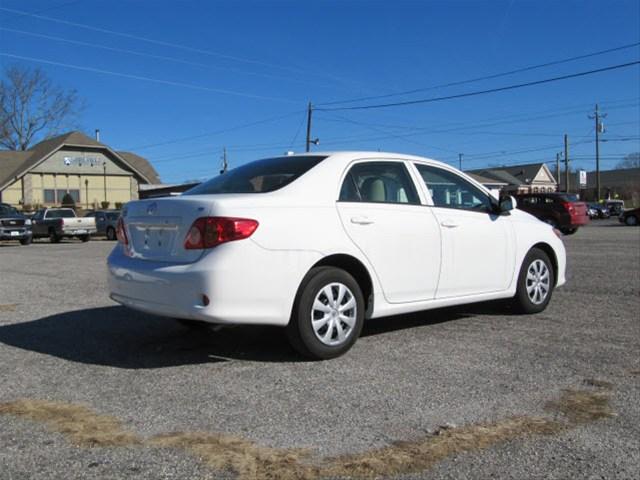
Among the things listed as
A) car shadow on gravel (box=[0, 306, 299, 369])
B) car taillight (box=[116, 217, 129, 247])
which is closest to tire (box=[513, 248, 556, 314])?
car shadow on gravel (box=[0, 306, 299, 369])

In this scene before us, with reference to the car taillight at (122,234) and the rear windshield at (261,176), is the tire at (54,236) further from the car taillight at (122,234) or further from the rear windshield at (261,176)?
the rear windshield at (261,176)

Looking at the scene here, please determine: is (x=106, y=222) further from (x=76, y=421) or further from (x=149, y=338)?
(x=76, y=421)

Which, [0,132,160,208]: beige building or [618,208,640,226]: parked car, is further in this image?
[0,132,160,208]: beige building

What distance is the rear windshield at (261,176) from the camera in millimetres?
5191

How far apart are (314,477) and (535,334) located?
3622mm

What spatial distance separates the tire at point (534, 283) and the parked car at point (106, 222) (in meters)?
27.8

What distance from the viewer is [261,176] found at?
5.41 m

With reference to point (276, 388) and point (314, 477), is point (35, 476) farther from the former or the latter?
point (276, 388)

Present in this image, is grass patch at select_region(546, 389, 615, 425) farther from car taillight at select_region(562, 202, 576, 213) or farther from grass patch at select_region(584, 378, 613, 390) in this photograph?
car taillight at select_region(562, 202, 576, 213)

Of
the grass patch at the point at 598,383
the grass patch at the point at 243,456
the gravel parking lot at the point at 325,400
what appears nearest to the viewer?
the grass patch at the point at 243,456

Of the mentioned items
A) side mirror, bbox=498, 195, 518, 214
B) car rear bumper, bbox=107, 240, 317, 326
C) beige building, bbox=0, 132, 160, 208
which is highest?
beige building, bbox=0, 132, 160, 208

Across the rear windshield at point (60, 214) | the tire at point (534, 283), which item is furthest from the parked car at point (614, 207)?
the tire at point (534, 283)

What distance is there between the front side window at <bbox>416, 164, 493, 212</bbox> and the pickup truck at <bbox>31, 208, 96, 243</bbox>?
25.7 meters

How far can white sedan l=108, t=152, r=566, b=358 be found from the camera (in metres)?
4.56
